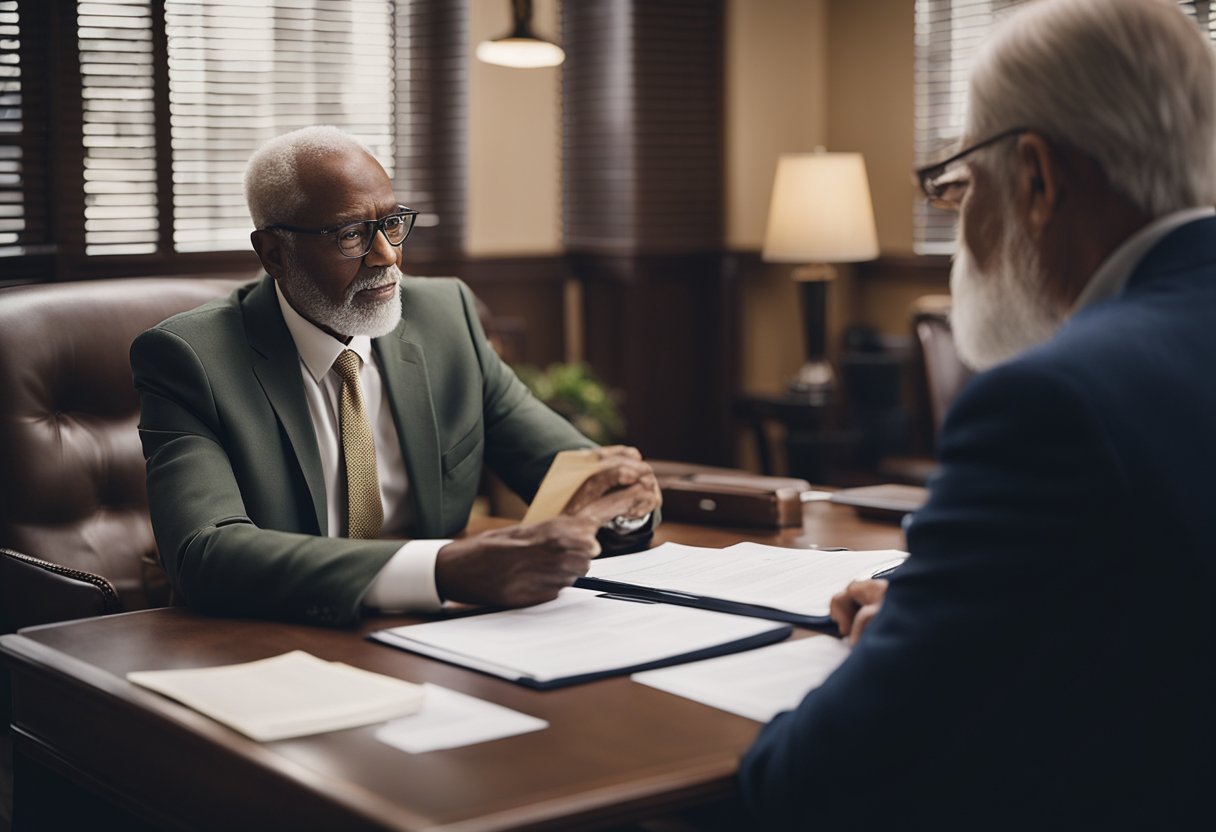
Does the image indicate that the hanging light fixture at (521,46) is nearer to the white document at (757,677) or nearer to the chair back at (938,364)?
the chair back at (938,364)

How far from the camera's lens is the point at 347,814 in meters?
1.14

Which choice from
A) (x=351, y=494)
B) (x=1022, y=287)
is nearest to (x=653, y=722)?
(x=1022, y=287)

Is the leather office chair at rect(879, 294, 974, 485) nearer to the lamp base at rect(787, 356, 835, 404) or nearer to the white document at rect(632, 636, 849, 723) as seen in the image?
the lamp base at rect(787, 356, 835, 404)

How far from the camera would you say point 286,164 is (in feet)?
7.61

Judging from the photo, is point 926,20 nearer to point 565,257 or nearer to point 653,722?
point 565,257

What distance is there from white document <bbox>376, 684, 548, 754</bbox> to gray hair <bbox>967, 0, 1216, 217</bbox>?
743 millimetres

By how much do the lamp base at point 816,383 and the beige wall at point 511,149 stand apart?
128cm

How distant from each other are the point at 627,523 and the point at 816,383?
3.58 m

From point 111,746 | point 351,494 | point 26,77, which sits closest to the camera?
point 111,746

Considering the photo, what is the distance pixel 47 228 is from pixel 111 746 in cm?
356

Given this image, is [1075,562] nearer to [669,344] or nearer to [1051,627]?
[1051,627]

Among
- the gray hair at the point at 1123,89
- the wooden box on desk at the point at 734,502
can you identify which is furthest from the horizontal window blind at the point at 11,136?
the gray hair at the point at 1123,89

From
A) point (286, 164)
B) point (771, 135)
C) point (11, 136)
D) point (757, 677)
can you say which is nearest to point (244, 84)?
point (11, 136)

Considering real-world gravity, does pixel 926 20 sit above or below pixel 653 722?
above
